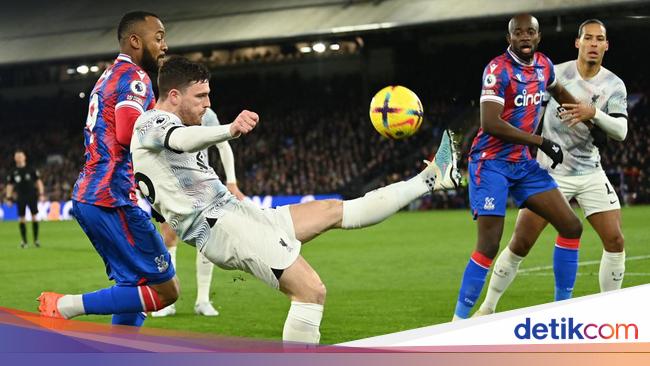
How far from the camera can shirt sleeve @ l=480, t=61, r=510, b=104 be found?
→ 6.92 m

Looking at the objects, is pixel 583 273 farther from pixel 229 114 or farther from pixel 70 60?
pixel 229 114

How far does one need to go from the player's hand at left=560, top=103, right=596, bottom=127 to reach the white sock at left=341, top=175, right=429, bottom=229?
90.7 inches

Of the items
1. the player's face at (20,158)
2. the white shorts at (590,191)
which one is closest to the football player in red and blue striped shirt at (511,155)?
the white shorts at (590,191)

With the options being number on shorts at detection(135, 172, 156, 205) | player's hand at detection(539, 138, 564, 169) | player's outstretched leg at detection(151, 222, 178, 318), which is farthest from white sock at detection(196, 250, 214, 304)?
number on shorts at detection(135, 172, 156, 205)

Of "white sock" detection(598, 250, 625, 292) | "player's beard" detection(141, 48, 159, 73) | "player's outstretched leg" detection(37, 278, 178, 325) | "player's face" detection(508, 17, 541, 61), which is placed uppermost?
"player's face" detection(508, 17, 541, 61)

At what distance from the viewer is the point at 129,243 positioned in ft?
18.7

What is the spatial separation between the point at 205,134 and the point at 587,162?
410 cm

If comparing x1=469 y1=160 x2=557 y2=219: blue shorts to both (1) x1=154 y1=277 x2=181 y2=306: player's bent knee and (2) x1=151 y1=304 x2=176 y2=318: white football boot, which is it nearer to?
(1) x1=154 y1=277 x2=181 y2=306: player's bent knee

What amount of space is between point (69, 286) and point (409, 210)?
722 inches

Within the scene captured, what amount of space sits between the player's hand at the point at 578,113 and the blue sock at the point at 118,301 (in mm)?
3264

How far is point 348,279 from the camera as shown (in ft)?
37.8

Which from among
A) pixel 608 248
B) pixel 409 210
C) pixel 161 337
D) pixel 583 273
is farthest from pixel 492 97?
pixel 409 210

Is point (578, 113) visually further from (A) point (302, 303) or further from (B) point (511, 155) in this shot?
(A) point (302, 303)

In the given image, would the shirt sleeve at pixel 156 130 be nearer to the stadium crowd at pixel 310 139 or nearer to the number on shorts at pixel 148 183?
the number on shorts at pixel 148 183
